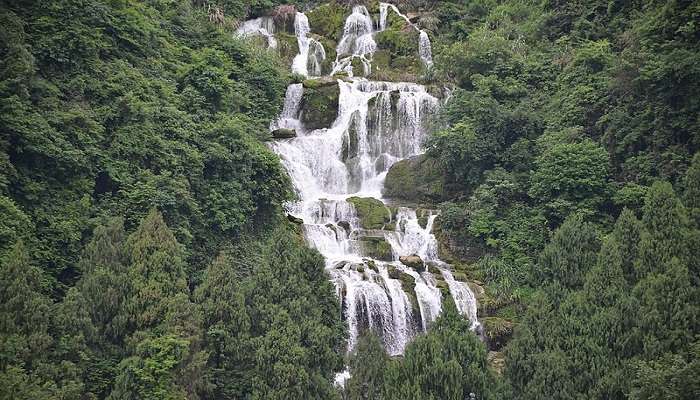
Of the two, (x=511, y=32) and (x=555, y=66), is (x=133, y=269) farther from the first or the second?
(x=511, y=32)

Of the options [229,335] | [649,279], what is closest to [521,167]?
[649,279]

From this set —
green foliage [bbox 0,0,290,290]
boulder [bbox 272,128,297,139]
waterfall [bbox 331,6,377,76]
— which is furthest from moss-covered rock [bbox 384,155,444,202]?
waterfall [bbox 331,6,377,76]

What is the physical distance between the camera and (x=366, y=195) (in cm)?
3284

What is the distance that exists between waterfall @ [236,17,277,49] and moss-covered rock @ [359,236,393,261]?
19364 mm

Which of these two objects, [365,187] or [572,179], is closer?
[572,179]

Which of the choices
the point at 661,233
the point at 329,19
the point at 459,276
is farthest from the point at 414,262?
the point at 329,19

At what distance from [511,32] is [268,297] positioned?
2705 cm

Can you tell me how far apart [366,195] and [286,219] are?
6.17 meters

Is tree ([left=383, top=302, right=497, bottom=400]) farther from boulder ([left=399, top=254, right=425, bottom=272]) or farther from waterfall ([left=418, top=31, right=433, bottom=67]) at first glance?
waterfall ([left=418, top=31, right=433, bottom=67])

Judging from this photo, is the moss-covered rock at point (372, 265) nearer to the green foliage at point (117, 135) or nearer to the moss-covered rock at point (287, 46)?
the green foliage at point (117, 135)

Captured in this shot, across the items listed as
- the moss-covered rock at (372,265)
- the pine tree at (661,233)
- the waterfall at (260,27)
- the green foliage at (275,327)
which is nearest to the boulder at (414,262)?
the moss-covered rock at (372,265)

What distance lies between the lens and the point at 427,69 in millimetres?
38781

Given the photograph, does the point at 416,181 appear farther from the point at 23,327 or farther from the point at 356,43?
the point at 23,327

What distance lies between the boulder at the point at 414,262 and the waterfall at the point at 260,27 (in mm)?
21211
